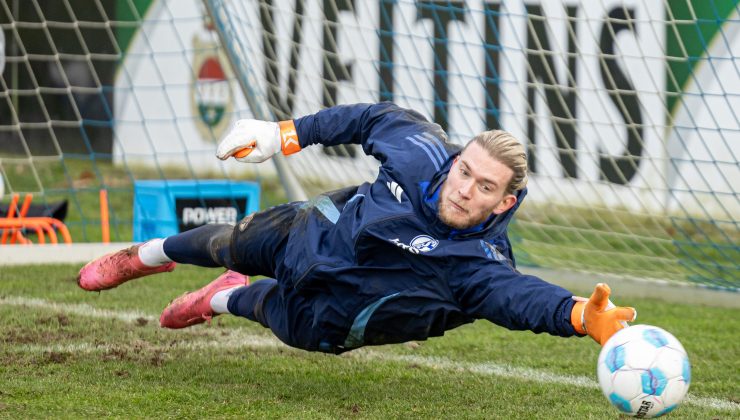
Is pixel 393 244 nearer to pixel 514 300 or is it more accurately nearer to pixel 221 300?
pixel 514 300

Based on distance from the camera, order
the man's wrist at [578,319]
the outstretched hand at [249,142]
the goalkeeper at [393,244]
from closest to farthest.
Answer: the man's wrist at [578,319] < the goalkeeper at [393,244] < the outstretched hand at [249,142]

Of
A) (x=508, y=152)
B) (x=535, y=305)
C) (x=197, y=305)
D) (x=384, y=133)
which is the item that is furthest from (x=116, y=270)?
(x=535, y=305)

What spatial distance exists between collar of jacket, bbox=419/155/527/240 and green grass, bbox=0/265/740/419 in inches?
23.9

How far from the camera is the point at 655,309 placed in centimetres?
652

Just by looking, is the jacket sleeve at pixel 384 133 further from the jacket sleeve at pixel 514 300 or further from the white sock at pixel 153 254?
the white sock at pixel 153 254

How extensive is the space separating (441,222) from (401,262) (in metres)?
Answer: 0.18

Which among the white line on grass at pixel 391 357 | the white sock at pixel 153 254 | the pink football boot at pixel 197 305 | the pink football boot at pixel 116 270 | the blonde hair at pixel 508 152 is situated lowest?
the white line on grass at pixel 391 357

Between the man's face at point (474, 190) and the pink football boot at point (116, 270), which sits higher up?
the man's face at point (474, 190)

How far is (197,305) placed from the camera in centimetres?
463

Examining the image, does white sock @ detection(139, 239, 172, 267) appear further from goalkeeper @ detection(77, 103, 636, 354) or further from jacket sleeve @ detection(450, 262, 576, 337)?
jacket sleeve @ detection(450, 262, 576, 337)

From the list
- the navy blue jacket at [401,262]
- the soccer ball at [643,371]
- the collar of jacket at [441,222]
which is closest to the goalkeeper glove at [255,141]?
the navy blue jacket at [401,262]

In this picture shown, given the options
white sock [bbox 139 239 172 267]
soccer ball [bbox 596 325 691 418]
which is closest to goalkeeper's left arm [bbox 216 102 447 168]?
white sock [bbox 139 239 172 267]

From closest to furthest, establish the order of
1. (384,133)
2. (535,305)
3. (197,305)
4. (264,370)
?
(535,305) < (384,133) < (264,370) < (197,305)

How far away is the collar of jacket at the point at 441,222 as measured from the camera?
3762mm
